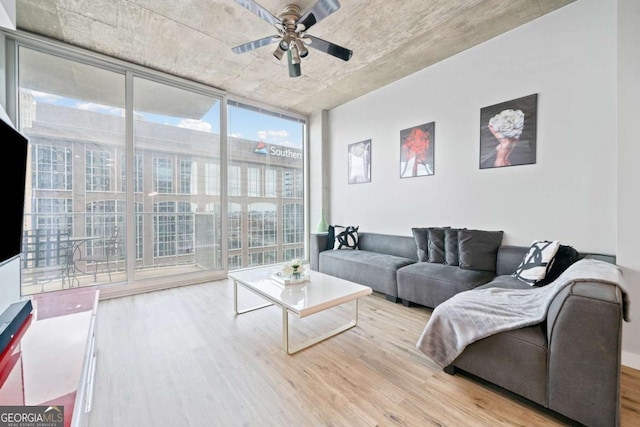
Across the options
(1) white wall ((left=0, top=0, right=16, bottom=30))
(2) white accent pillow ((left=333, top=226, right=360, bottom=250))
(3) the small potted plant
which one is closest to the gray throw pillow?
(2) white accent pillow ((left=333, top=226, right=360, bottom=250))

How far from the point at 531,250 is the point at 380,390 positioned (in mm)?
1935

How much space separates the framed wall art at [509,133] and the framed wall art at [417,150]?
0.63m

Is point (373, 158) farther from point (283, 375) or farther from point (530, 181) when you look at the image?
point (283, 375)

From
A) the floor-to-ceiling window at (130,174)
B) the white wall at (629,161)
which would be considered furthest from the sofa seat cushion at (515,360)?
the floor-to-ceiling window at (130,174)

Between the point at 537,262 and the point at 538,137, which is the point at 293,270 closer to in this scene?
the point at 537,262

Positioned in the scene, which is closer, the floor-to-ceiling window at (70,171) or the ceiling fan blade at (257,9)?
the ceiling fan blade at (257,9)

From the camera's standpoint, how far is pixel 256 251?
4715 mm

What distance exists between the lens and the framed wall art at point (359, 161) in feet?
14.4

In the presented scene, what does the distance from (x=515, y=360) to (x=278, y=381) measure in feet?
4.72

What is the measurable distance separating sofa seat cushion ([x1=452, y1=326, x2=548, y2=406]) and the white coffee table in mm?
927

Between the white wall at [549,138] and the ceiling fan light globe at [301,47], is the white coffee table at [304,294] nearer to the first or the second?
the white wall at [549,138]

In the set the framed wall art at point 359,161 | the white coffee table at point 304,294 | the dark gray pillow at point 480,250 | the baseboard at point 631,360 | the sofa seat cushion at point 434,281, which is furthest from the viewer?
the framed wall art at point 359,161

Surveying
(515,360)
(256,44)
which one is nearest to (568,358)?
(515,360)

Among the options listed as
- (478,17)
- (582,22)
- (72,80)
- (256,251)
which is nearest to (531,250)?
(582,22)
